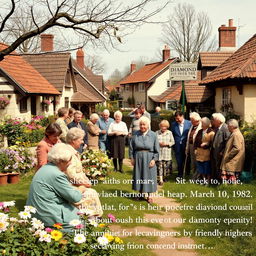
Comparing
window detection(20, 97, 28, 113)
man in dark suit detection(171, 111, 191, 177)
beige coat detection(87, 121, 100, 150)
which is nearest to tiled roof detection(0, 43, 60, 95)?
window detection(20, 97, 28, 113)

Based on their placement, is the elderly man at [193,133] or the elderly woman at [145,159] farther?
the elderly man at [193,133]

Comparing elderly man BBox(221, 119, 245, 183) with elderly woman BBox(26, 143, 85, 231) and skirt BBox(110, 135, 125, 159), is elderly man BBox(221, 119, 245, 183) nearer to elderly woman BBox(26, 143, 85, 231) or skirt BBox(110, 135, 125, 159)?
skirt BBox(110, 135, 125, 159)

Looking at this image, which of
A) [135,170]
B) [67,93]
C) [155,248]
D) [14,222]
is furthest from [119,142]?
[67,93]

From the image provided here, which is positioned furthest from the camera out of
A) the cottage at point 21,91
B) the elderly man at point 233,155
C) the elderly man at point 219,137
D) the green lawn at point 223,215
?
the cottage at point 21,91

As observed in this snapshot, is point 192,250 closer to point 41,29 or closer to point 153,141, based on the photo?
point 153,141

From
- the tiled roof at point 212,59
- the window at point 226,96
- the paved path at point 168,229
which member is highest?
the tiled roof at point 212,59

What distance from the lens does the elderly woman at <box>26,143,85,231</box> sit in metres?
4.21

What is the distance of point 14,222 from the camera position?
3.66 m

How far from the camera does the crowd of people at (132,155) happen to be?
425cm

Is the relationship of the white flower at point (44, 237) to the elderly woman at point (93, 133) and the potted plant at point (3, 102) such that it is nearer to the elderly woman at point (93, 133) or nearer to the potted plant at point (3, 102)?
the elderly woman at point (93, 133)

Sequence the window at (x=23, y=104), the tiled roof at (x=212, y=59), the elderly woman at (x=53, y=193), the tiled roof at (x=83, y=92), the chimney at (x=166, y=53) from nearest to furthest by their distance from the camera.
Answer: the elderly woman at (x=53, y=193) → the window at (x=23, y=104) → the tiled roof at (x=212, y=59) → the tiled roof at (x=83, y=92) → the chimney at (x=166, y=53)

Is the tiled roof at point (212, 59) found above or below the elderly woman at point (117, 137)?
above

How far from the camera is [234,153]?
8.01 meters

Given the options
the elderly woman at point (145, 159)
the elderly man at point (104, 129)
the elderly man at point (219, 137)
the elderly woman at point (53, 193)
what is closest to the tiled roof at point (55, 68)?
the elderly man at point (104, 129)
